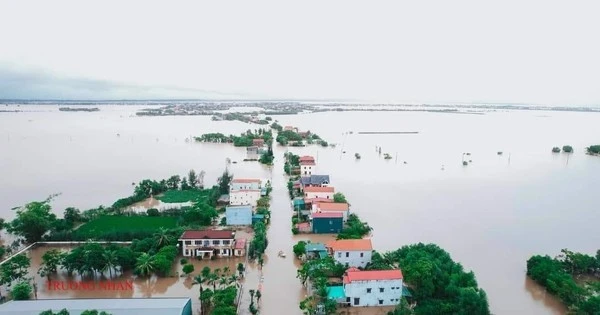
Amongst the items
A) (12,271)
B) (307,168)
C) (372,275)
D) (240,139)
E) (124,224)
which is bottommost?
(124,224)

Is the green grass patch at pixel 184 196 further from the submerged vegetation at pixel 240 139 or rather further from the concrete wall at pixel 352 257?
the submerged vegetation at pixel 240 139

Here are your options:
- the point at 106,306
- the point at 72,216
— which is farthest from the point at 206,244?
the point at 72,216

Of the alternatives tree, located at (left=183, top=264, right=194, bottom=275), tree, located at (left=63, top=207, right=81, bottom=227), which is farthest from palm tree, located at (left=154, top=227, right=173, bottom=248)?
tree, located at (left=63, top=207, right=81, bottom=227)

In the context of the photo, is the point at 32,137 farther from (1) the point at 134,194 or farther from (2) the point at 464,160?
(2) the point at 464,160

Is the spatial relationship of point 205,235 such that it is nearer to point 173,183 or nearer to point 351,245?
point 351,245

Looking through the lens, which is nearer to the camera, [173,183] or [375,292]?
[375,292]

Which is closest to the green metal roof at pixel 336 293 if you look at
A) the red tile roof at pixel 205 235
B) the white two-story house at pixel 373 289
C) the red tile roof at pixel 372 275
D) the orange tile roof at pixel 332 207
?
the white two-story house at pixel 373 289
